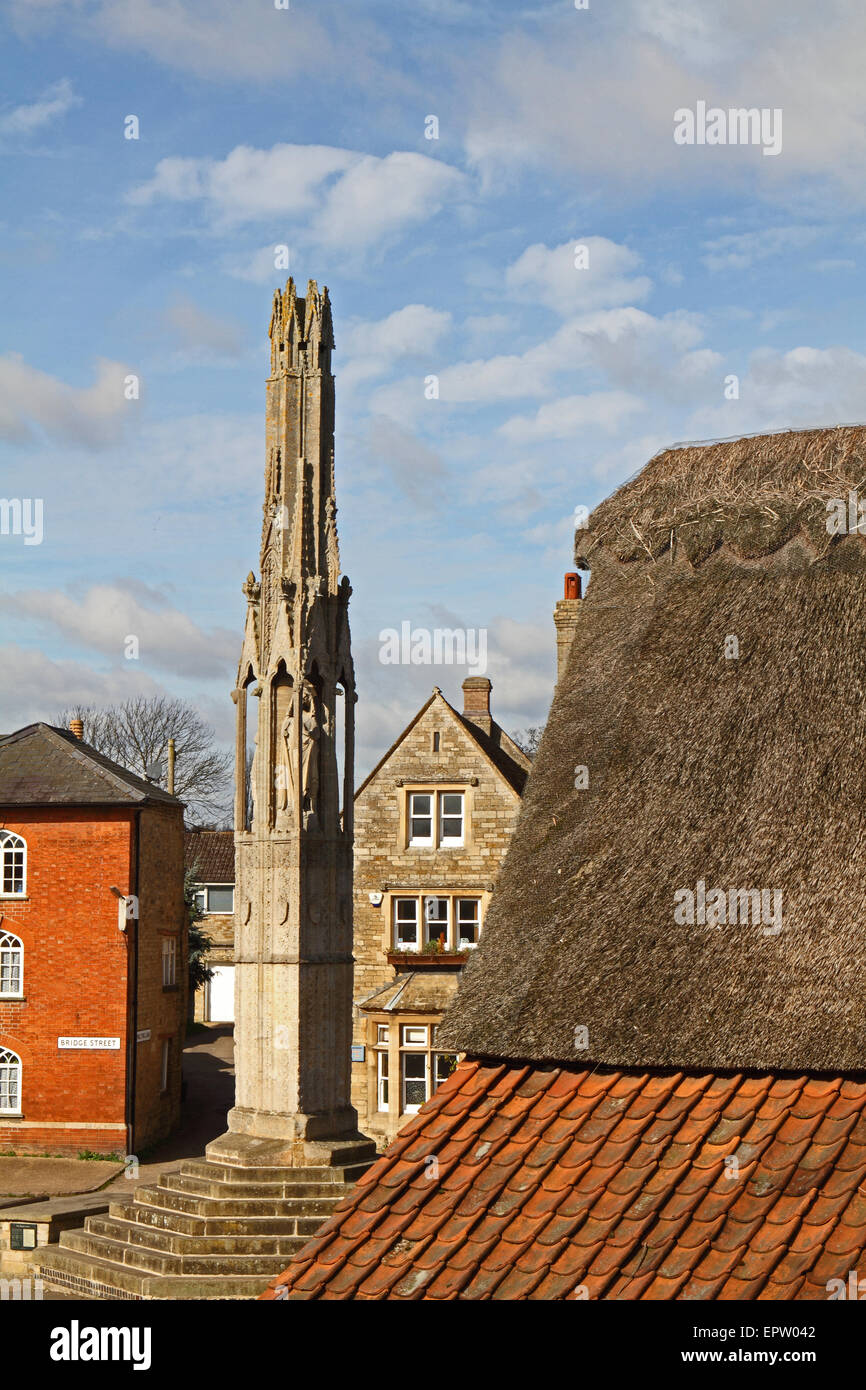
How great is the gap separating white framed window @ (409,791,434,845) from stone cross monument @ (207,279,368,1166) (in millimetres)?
13843

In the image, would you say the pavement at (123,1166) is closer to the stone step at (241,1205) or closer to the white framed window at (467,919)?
the white framed window at (467,919)

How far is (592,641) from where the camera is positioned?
10133 mm

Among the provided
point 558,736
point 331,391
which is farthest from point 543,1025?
point 331,391

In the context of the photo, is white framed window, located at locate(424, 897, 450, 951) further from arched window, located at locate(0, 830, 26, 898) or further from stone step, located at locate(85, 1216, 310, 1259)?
stone step, located at locate(85, 1216, 310, 1259)

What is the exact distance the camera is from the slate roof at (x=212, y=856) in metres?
51.5

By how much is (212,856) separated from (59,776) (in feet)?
71.5

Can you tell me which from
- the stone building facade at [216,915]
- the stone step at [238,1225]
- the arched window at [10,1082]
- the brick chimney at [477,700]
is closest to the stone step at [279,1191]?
the stone step at [238,1225]

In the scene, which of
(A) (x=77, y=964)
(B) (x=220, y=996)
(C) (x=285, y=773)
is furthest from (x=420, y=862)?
(B) (x=220, y=996)

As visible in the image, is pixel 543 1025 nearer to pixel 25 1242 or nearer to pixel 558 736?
pixel 558 736

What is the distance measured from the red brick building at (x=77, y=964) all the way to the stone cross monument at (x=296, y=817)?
12.9 meters

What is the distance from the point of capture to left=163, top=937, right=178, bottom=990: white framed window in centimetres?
3272

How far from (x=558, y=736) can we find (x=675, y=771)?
1.27 meters

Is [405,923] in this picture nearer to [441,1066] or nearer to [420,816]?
[420,816]
